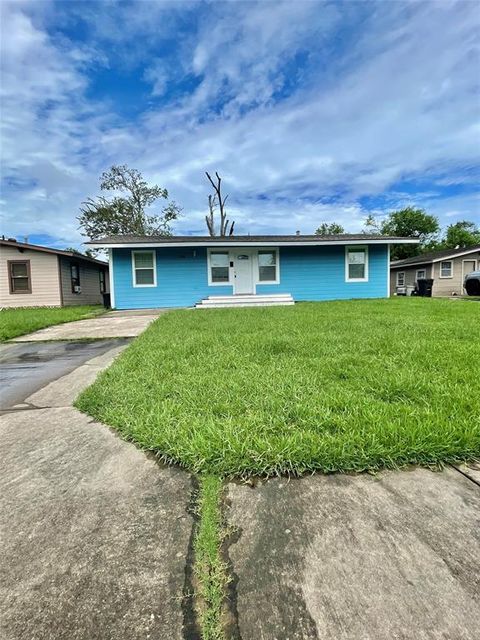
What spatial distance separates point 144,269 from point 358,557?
511 inches

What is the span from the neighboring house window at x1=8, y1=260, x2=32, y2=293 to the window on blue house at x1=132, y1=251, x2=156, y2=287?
583 centimetres

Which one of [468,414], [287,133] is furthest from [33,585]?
[287,133]

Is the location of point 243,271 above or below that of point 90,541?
above

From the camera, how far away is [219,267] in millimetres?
13531

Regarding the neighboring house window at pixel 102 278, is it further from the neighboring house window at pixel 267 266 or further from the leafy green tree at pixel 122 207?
the neighboring house window at pixel 267 266

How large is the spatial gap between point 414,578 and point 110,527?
1.15 m

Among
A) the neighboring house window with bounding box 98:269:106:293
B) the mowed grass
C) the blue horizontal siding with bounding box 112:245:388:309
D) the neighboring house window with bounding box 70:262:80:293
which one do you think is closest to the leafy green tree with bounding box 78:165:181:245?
the neighboring house window with bounding box 98:269:106:293

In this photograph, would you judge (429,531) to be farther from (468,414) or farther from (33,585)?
(33,585)

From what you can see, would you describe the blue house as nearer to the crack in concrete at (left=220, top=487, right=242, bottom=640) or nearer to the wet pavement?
the wet pavement

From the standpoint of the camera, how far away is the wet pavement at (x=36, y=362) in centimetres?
332

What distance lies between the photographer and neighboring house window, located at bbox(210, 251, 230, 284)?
13.5 m

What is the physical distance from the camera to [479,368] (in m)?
3.17

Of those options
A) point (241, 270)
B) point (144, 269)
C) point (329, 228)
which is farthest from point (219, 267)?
point (329, 228)

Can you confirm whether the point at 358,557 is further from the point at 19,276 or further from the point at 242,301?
the point at 19,276
